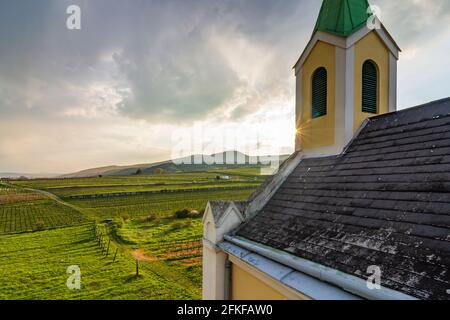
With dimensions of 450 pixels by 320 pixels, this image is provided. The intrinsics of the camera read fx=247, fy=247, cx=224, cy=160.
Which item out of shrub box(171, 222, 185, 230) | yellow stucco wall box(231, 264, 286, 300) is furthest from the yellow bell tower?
shrub box(171, 222, 185, 230)

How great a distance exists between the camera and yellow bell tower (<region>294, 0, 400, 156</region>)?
246 inches

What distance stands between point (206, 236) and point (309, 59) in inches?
227

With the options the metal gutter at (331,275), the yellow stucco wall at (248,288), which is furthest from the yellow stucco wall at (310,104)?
the yellow stucco wall at (248,288)

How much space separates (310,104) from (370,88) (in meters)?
1.56

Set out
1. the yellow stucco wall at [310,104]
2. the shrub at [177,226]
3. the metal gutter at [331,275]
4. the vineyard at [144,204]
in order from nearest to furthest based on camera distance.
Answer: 1. the metal gutter at [331,275]
2. the yellow stucco wall at [310,104]
3. the shrub at [177,226]
4. the vineyard at [144,204]

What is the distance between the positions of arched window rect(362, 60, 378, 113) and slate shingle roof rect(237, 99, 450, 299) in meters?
0.63

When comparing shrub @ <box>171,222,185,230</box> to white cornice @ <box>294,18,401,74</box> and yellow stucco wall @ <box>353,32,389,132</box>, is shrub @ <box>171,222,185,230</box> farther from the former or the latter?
yellow stucco wall @ <box>353,32,389,132</box>

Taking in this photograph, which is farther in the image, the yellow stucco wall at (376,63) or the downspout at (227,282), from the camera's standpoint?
the yellow stucco wall at (376,63)

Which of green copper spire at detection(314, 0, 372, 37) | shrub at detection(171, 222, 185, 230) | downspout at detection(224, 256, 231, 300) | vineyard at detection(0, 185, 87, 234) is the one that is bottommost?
vineyard at detection(0, 185, 87, 234)

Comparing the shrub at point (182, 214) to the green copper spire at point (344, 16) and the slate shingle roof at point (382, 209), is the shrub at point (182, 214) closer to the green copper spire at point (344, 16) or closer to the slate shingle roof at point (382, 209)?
the slate shingle roof at point (382, 209)

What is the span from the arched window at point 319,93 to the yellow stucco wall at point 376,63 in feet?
2.53

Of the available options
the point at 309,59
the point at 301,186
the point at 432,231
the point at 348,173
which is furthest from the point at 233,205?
the point at 309,59

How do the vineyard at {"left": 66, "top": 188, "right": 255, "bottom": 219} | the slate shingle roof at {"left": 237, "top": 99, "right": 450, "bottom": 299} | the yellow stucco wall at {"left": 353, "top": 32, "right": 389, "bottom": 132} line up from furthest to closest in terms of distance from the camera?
the vineyard at {"left": 66, "top": 188, "right": 255, "bottom": 219} < the yellow stucco wall at {"left": 353, "top": 32, "right": 389, "bottom": 132} < the slate shingle roof at {"left": 237, "top": 99, "right": 450, "bottom": 299}

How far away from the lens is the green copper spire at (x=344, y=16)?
6559 mm
